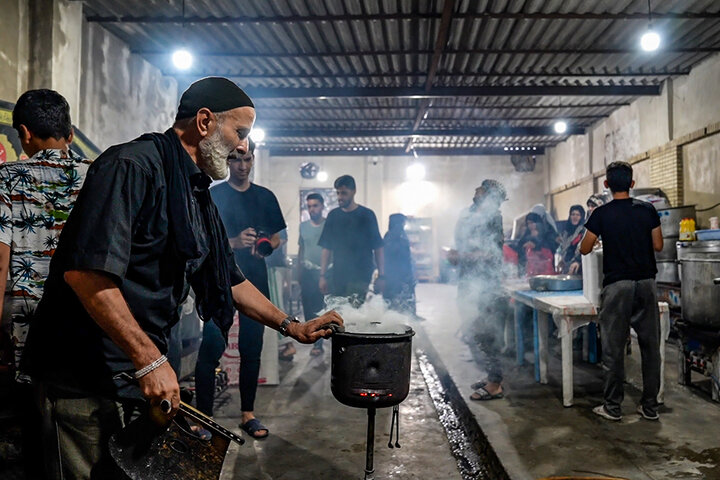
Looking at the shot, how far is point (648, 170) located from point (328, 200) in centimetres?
1201

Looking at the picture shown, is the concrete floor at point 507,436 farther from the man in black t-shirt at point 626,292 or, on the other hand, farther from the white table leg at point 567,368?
the man in black t-shirt at point 626,292

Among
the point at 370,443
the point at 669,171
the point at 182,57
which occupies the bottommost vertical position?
the point at 370,443

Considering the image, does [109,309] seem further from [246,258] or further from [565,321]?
[565,321]

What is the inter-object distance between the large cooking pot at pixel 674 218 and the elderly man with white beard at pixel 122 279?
28.7ft

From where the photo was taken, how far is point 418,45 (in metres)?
8.23

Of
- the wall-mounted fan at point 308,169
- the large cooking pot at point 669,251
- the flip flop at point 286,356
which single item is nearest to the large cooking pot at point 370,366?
the flip flop at point 286,356

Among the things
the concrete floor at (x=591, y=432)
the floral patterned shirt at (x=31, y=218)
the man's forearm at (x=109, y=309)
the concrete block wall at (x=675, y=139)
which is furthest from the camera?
the concrete block wall at (x=675, y=139)

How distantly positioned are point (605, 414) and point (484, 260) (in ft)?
7.52

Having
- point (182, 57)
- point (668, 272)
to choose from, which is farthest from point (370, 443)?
point (668, 272)

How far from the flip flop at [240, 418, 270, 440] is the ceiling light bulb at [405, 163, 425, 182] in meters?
16.9

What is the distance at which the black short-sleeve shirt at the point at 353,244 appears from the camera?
618 cm

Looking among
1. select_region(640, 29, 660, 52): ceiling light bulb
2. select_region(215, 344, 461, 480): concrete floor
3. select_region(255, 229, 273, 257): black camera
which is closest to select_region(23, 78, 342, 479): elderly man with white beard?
select_region(215, 344, 461, 480): concrete floor

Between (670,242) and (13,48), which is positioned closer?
(13,48)

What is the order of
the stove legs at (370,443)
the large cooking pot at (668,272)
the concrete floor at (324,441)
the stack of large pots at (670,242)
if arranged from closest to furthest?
1. the stove legs at (370,443)
2. the concrete floor at (324,441)
3. the large cooking pot at (668,272)
4. the stack of large pots at (670,242)
